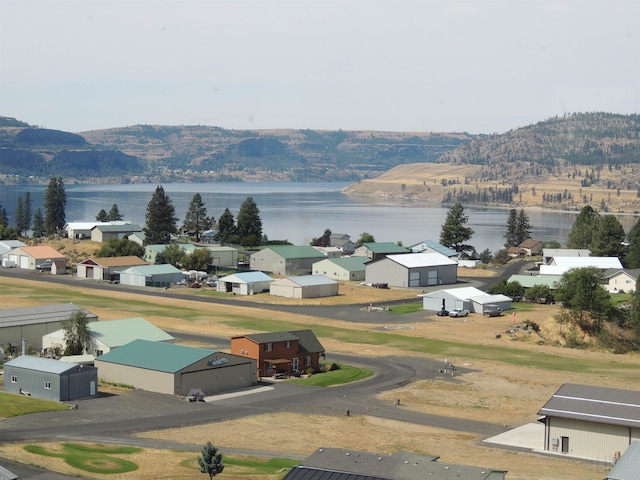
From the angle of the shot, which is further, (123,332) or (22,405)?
(123,332)

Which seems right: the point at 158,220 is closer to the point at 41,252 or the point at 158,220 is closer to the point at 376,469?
the point at 41,252

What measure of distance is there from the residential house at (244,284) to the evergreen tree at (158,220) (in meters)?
31.8

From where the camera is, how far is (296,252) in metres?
112

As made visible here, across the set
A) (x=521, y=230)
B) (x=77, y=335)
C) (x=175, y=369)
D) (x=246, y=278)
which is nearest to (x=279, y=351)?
(x=175, y=369)

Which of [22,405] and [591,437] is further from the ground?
[591,437]

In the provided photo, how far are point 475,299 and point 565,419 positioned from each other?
4369cm

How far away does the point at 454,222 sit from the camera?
133 m

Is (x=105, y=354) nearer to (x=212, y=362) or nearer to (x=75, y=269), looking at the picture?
(x=212, y=362)

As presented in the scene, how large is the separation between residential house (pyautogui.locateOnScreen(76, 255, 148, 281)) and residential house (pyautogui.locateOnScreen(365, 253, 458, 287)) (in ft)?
89.1

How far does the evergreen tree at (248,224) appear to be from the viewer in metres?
130

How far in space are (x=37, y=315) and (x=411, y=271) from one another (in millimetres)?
47753

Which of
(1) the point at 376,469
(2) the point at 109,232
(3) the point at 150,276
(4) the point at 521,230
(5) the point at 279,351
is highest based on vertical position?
(4) the point at 521,230

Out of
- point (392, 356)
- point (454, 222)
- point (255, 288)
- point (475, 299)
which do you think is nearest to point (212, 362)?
point (392, 356)

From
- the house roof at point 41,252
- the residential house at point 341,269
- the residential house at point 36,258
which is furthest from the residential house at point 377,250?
the house roof at point 41,252
